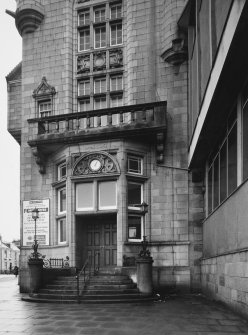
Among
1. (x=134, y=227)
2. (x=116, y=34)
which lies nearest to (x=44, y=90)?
(x=116, y=34)

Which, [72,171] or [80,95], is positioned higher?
[80,95]

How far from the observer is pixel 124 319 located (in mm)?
10789

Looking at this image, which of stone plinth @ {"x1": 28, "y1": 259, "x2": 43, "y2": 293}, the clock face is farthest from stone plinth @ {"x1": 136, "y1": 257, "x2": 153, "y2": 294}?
the clock face

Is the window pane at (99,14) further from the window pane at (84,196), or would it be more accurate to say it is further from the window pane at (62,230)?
the window pane at (62,230)

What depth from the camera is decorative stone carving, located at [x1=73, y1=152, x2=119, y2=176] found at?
59.5 feet

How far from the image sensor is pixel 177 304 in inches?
540

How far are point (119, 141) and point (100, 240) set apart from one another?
460 cm

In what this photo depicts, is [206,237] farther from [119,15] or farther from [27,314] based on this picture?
[119,15]

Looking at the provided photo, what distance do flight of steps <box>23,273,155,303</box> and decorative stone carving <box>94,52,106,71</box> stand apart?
9.99 m

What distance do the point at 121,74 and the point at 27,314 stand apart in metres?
12.4

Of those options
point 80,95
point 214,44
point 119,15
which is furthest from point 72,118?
point 214,44

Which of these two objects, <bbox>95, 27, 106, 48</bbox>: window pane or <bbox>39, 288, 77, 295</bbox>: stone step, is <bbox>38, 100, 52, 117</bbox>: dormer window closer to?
<bbox>95, 27, 106, 48</bbox>: window pane

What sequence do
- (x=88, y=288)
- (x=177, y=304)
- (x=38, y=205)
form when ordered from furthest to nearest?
(x=38, y=205) < (x=88, y=288) < (x=177, y=304)

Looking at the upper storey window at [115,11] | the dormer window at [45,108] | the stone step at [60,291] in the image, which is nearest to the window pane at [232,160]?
the stone step at [60,291]
